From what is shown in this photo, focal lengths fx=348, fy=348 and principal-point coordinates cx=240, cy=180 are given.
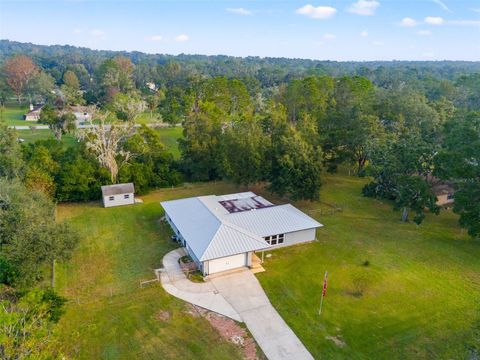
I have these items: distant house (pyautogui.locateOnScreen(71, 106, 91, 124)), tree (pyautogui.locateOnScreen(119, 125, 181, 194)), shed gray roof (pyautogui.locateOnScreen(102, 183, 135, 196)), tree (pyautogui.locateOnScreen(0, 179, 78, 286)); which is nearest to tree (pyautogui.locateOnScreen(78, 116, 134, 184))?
tree (pyautogui.locateOnScreen(119, 125, 181, 194))

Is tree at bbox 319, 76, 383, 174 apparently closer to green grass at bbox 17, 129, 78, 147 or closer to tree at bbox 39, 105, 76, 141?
tree at bbox 39, 105, 76, 141

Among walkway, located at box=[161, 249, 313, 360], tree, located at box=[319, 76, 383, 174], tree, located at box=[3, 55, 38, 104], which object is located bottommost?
walkway, located at box=[161, 249, 313, 360]

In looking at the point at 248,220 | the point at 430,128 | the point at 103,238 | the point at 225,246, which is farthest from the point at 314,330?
the point at 430,128

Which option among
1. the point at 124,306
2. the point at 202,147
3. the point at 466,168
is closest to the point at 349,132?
the point at 466,168

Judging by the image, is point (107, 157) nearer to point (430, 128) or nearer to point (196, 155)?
point (196, 155)

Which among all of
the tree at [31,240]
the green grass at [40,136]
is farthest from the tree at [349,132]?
the green grass at [40,136]

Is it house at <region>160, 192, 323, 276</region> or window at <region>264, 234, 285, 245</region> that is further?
window at <region>264, 234, 285, 245</region>

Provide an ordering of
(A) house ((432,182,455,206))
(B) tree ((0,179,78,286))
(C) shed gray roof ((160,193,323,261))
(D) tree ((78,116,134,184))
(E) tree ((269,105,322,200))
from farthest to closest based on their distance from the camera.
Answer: (D) tree ((78,116,134,184)) → (A) house ((432,182,455,206)) → (E) tree ((269,105,322,200)) → (C) shed gray roof ((160,193,323,261)) → (B) tree ((0,179,78,286))
